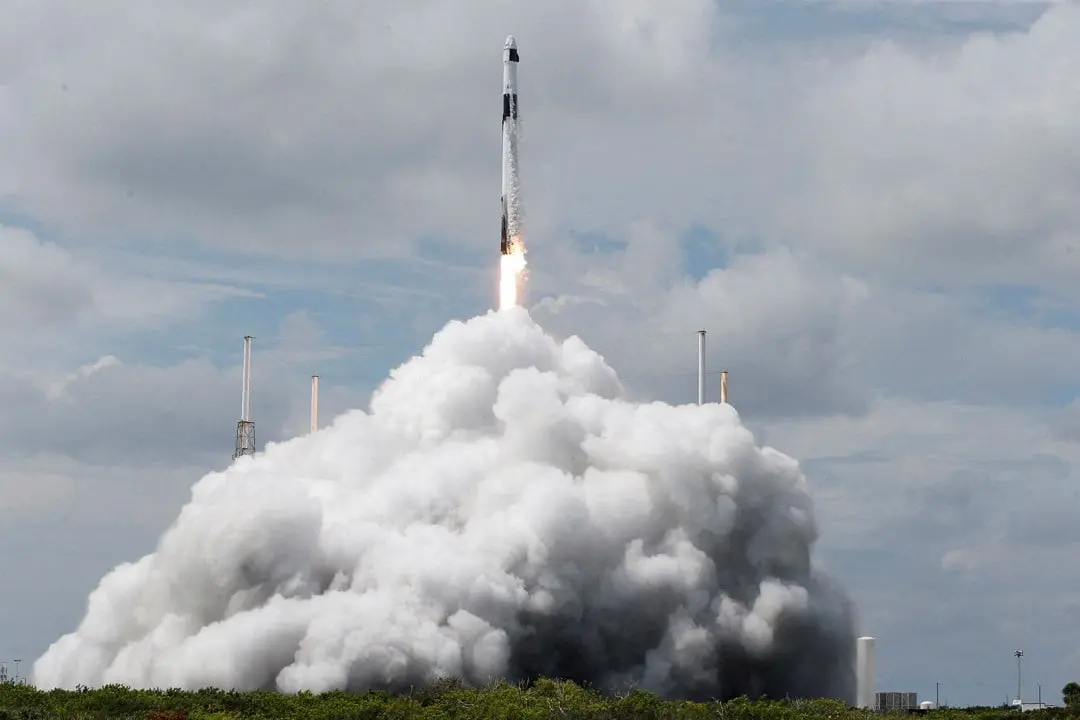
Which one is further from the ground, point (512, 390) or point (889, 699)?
point (512, 390)

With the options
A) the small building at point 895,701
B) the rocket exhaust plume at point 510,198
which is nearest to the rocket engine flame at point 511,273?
the rocket exhaust plume at point 510,198

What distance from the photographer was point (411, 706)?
58.0 metres

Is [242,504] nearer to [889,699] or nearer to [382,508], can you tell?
[382,508]

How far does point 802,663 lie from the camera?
73312mm

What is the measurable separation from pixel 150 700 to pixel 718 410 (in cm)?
2731

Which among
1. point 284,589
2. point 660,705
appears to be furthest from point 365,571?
point 660,705

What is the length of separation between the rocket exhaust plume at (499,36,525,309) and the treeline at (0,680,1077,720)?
1952 centimetres

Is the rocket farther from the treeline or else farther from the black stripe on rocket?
the treeline

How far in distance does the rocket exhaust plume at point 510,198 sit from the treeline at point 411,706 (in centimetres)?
1952

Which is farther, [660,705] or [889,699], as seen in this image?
[889,699]

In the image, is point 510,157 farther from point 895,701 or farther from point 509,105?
point 895,701

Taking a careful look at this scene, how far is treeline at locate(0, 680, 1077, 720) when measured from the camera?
55.3m

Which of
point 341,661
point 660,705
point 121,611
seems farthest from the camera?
point 121,611

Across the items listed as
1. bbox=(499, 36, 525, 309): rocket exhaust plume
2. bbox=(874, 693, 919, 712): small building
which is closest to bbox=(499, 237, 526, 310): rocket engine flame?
bbox=(499, 36, 525, 309): rocket exhaust plume
